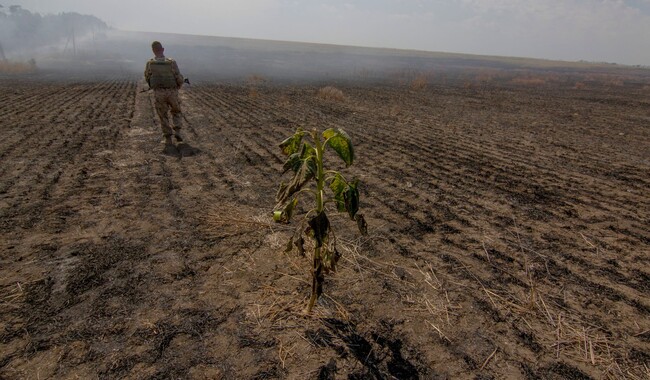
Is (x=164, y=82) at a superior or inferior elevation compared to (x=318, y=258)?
superior

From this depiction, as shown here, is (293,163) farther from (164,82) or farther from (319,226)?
(164,82)

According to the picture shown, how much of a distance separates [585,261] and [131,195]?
5.16 m

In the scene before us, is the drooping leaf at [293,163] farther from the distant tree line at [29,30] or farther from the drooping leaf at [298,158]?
the distant tree line at [29,30]

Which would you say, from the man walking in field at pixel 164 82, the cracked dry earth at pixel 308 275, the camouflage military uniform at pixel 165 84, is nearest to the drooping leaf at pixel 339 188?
the cracked dry earth at pixel 308 275

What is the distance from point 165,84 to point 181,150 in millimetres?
1235

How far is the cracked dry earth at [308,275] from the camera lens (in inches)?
85.1

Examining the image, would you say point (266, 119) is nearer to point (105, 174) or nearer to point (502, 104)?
point (105, 174)

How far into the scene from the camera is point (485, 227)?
3.89m

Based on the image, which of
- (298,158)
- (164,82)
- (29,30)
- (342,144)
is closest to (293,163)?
(298,158)

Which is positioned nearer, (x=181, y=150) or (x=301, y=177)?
(x=301, y=177)

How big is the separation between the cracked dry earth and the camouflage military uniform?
0.73 meters

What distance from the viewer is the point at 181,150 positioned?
260 inches

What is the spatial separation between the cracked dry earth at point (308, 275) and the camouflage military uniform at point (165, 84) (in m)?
0.73

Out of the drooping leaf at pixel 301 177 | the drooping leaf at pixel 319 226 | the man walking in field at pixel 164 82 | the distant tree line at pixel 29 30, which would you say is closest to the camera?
the drooping leaf at pixel 301 177
